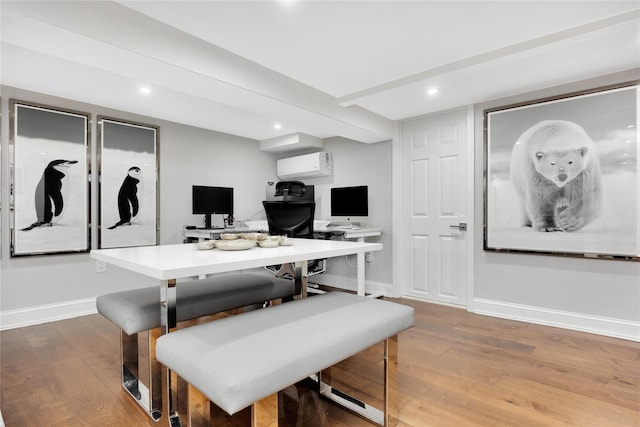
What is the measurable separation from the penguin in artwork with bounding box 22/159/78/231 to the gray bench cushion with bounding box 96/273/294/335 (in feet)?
6.43

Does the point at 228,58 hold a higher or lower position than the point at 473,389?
higher

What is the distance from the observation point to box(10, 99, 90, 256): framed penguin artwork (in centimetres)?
302

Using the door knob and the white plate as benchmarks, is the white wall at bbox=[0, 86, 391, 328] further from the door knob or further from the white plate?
the white plate

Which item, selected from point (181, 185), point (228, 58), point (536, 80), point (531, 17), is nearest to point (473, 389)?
point (531, 17)

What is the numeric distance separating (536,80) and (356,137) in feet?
6.19

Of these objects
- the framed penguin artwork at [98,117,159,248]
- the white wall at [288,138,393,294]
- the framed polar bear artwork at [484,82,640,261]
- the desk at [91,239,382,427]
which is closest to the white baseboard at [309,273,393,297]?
the white wall at [288,138,393,294]

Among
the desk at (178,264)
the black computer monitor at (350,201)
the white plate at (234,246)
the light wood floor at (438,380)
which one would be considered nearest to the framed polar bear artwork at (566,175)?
the light wood floor at (438,380)

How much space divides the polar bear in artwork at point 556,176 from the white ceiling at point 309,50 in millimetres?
467

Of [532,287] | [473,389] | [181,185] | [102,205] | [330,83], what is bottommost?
[473,389]

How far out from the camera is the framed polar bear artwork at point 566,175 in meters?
2.69

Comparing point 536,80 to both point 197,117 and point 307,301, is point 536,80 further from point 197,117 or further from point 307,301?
point 197,117

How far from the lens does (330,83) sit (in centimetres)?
302

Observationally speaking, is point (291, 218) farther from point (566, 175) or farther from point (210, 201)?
point (566, 175)

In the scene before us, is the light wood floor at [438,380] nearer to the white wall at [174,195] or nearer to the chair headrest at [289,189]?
the white wall at [174,195]
